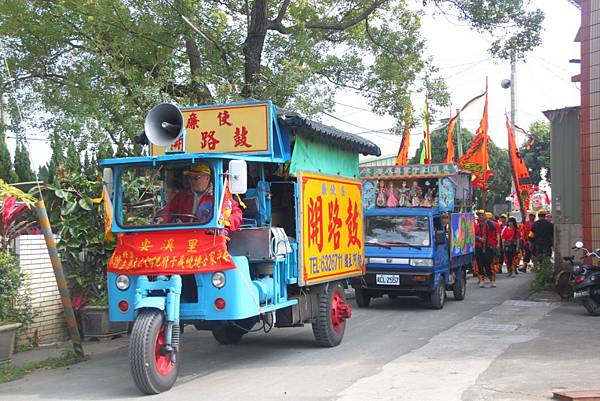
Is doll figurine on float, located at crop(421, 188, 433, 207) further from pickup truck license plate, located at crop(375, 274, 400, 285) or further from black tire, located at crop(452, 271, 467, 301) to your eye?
pickup truck license plate, located at crop(375, 274, 400, 285)

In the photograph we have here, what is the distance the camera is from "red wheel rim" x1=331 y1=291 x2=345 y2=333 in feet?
30.4

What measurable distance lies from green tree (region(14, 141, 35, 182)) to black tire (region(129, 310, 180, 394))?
400 inches

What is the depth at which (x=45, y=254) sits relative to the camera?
992 centimetres

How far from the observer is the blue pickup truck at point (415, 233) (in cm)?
1266

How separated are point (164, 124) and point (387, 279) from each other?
6.46m

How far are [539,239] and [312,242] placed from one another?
451 inches

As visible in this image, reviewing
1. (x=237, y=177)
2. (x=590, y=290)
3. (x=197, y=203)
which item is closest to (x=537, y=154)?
(x=590, y=290)

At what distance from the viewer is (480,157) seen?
833 inches

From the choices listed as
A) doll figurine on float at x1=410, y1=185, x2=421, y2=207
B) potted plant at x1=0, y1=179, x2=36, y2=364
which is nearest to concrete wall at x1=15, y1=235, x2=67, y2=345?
potted plant at x1=0, y1=179, x2=36, y2=364

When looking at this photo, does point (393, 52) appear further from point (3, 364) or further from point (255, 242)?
point (3, 364)

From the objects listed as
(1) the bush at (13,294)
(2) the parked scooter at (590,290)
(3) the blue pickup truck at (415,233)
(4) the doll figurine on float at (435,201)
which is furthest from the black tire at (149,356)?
(4) the doll figurine on float at (435,201)

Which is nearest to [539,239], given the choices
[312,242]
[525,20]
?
[525,20]

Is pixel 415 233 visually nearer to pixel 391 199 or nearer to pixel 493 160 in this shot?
pixel 391 199

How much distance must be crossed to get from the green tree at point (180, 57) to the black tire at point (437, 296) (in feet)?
13.4
